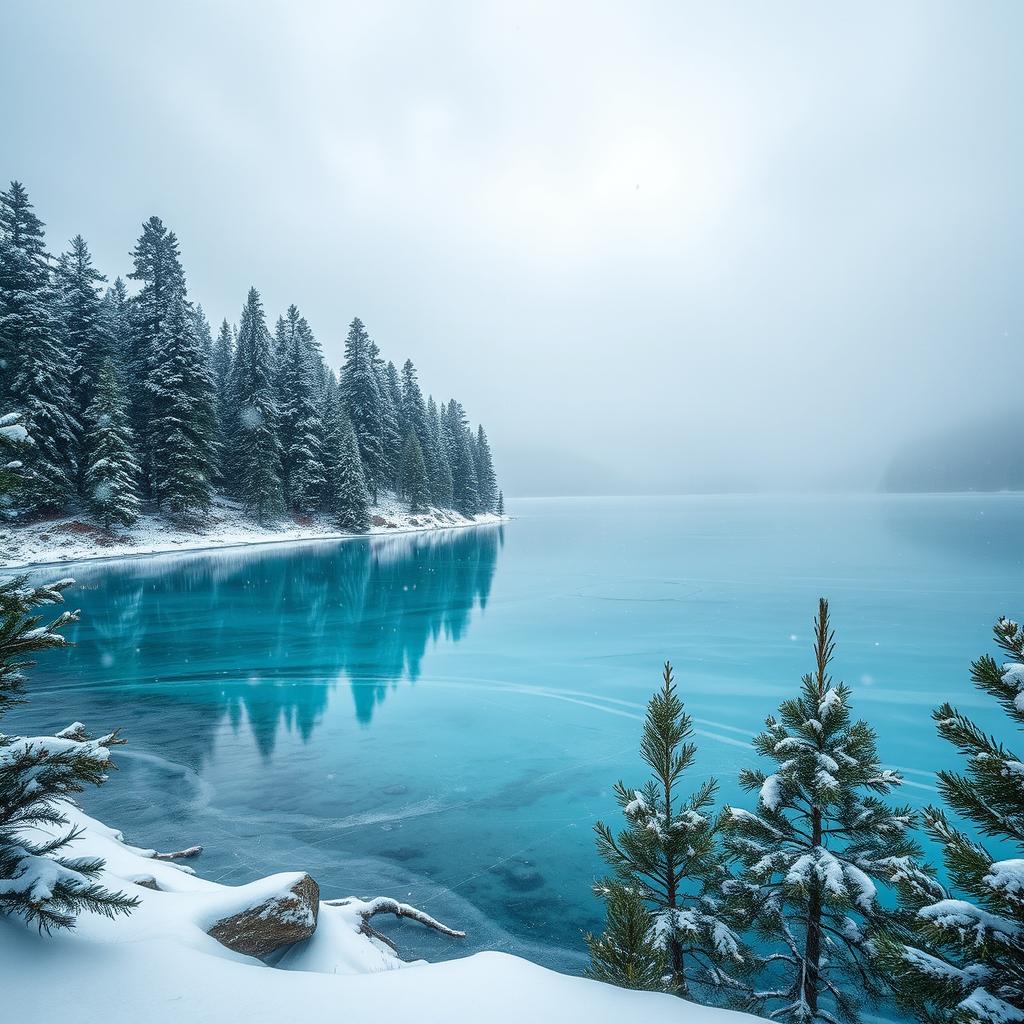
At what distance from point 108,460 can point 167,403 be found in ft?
30.7

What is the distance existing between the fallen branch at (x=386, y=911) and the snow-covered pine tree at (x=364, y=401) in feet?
200

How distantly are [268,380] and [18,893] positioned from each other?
58662 millimetres

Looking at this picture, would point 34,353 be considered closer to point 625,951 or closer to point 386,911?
point 386,911

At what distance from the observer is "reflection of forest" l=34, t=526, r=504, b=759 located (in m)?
14.1

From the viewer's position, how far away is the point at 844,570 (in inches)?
1469

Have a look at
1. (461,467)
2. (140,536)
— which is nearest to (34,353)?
(140,536)

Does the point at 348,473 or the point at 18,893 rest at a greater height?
the point at 348,473

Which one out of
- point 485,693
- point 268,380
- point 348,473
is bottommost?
point 485,693

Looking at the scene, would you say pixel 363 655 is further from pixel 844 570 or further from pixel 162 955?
pixel 844 570

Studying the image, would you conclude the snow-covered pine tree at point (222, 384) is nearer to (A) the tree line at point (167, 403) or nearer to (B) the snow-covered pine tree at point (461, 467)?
(A) the tree line at point (167, 403)

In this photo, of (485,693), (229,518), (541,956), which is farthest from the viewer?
(229,518)

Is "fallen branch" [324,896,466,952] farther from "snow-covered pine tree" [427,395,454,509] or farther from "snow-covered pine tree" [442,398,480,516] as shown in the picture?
"snow-covered pine tree" [442,398,480,516]

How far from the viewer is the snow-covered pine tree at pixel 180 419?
43.2 metres

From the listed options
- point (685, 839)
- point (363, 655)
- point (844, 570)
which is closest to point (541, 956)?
point (685, 839)
